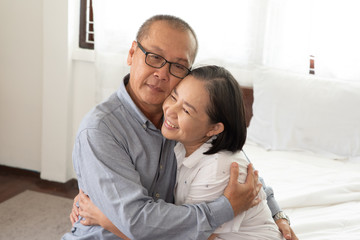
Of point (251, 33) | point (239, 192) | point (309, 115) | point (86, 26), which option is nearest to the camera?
point (239, 192)

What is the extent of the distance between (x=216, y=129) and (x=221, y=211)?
28 cm

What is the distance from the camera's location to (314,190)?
200 centimetres

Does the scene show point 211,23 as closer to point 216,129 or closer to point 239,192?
point 216,129

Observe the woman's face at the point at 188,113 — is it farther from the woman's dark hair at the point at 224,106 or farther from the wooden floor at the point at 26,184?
the wooden floor at the point at 26,184

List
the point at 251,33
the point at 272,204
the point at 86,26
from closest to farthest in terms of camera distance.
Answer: the point at 272,204, the point at 251,33, the point at 86,26

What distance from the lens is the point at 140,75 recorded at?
4.88ft

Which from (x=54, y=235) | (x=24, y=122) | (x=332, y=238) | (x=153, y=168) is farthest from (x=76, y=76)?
(x=332, y=238)

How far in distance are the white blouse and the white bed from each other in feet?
2.12

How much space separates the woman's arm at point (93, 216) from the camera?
51.3 inches

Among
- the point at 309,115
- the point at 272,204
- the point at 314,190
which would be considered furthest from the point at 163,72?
the point at 309,115

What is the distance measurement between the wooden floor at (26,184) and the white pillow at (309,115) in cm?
157

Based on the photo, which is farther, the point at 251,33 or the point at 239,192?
the point at 251,33

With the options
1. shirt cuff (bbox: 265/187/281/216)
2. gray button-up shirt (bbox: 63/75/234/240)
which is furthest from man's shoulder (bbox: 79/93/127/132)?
shirt cuff (bbox: 265/187/281/216)

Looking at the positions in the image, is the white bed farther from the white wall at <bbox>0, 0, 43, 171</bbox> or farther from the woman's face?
the white wall at <bbox>0, 0, 43, 171</bbox>
